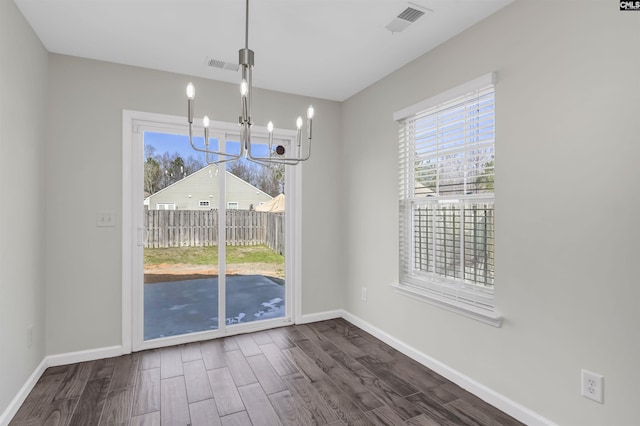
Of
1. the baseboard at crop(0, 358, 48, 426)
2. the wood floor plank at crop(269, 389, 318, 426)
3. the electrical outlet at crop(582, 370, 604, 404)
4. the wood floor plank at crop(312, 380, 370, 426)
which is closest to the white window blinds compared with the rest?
the electrical outlet at crop(582, 370, 604, 404)

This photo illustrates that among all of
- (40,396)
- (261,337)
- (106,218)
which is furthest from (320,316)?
(40,396)

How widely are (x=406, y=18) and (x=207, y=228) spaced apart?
2537 millimetres

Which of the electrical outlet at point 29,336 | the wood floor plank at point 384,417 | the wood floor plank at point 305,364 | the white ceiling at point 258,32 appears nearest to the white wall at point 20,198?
the electrical outlet at point 29,336

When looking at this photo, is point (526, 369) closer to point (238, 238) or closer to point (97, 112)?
point (238, 238)

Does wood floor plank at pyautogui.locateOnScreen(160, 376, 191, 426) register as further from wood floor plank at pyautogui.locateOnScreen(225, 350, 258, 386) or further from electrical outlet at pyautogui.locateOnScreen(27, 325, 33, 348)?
electrical outlet at pyautogui.locateOnScreen(27, 325, 33, 348)

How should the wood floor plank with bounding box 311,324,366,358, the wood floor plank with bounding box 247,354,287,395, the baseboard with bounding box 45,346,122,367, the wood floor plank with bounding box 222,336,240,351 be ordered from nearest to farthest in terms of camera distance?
1. the wood floor plank with bounding box 247,354,287,395
2. the baseboard with bounding box 45,346,122,367
3. the wood floor plank with bounding box 311,324,366,358
4. the wood floor plank with bounding box 222,336,240,351

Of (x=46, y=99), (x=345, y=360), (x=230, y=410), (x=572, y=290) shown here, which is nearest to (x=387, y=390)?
(x=345, y=360)

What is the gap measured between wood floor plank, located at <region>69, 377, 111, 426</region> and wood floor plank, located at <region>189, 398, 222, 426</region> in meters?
0.56

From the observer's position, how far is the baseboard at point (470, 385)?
202cm

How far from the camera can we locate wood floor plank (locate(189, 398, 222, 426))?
2.05 meters

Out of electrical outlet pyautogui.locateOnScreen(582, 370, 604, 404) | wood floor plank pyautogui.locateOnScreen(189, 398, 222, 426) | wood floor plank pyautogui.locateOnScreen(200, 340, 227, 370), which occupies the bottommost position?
wood floor plank pyautogui.locateOnScreen(189, 398, 222, 426)

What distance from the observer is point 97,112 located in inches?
115

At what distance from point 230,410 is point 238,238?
1.73 m

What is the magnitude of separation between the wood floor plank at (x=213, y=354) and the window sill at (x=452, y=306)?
165 centimetres
